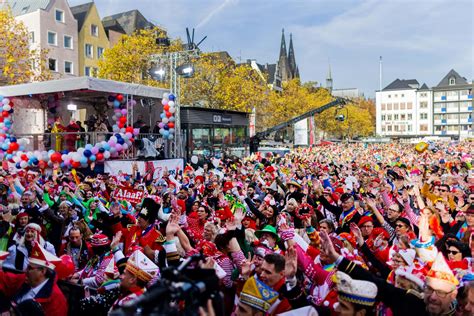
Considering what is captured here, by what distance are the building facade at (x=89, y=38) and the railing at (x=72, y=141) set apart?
999 inches

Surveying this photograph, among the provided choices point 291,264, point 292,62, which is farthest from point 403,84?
point 291,264

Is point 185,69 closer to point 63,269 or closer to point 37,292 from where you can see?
point 63,269

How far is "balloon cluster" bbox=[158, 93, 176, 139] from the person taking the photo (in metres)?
19.1

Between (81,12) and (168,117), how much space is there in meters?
33.4

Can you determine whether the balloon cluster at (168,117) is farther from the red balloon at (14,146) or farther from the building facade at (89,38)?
the building facade at (89,38)

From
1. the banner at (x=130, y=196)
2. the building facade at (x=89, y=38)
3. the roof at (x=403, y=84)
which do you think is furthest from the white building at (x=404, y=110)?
the banner at (x=130, y=196)

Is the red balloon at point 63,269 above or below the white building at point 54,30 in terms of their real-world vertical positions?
below

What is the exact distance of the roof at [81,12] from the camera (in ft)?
147

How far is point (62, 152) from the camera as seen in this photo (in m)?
16.4

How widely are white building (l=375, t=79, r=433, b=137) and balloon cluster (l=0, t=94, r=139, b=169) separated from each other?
99.1 meters

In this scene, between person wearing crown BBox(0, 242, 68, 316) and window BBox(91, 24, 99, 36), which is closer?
person wearing crown BBox(0, 242, 68, 316)

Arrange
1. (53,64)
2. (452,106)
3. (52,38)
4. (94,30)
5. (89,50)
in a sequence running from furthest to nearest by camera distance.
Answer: (452,106) < (94,30) < (89,50) < (53,64) < (52,38)

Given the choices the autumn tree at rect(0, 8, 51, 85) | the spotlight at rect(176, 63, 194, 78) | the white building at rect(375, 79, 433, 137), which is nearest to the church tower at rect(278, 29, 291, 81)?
the white building at rect(375, 79, 433, 137)

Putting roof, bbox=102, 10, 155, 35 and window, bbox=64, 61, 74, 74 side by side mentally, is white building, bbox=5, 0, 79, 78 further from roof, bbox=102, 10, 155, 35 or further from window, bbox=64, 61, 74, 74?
roof, bbox=102, 10, 155, 35
